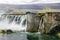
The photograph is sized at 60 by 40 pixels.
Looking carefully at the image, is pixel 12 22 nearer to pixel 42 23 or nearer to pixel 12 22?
pixel 12 22

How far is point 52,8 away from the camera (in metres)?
2.40

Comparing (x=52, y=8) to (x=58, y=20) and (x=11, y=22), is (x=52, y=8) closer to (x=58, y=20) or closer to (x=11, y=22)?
(x=58, y=20)

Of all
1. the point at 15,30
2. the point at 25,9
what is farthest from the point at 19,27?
the point at 25,9

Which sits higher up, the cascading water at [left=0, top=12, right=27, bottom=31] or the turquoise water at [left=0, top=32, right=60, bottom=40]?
the cascading water at [left=0, top=12, right=27, bottom=31]

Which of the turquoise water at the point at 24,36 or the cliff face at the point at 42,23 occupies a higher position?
the cliff face at the point at 42,23

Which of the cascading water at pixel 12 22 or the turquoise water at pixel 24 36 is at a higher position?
the cascading water at pixel 12 22

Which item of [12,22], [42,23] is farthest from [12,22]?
[42,23]

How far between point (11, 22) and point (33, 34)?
318 mm

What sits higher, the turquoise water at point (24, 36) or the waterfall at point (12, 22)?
the waterfall at point (12, 22)

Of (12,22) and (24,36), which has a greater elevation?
(12,22)

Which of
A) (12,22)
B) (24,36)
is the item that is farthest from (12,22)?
(24,36)

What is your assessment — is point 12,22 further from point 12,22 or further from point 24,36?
point 24,36

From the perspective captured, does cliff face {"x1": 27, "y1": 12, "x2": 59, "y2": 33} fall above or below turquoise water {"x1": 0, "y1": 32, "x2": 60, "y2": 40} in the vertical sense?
above

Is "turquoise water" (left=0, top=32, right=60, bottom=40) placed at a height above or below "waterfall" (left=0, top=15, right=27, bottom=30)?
below
